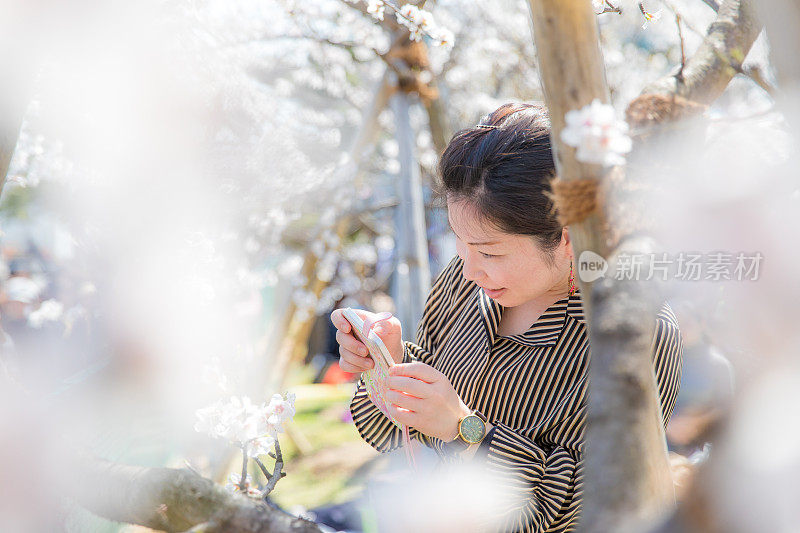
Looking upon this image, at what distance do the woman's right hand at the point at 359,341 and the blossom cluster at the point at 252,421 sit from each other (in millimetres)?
208

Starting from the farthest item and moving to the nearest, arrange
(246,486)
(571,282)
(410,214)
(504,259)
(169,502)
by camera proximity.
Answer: (410,214)
(571,282)
(504,259)
(246,486)
(169,502)

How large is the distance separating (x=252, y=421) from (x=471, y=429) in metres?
0.56

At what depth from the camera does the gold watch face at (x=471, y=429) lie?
4.66 feet

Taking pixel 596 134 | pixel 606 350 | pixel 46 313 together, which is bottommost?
pixel 46 313

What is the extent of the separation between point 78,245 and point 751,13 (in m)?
3.76

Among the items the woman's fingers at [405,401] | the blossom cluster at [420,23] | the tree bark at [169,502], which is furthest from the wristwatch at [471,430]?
the blossom cluster at [420,23]

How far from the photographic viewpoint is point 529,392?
1.56 metres

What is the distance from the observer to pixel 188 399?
451 centimetres

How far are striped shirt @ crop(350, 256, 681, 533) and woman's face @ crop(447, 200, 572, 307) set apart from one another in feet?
0.32

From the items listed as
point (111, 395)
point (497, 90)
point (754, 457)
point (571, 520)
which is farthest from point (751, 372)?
point (497, 90)

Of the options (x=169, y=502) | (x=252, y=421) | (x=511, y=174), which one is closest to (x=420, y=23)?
(x=511, y=174)

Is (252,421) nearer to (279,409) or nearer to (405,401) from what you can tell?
(279,409)

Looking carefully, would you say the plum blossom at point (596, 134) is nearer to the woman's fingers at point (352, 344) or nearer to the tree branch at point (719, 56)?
the tree branch at point (719, 56)

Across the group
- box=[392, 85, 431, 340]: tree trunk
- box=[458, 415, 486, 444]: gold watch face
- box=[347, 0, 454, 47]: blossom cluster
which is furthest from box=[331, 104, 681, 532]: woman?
box=[392, 85, 431, 340]: tree trunk
